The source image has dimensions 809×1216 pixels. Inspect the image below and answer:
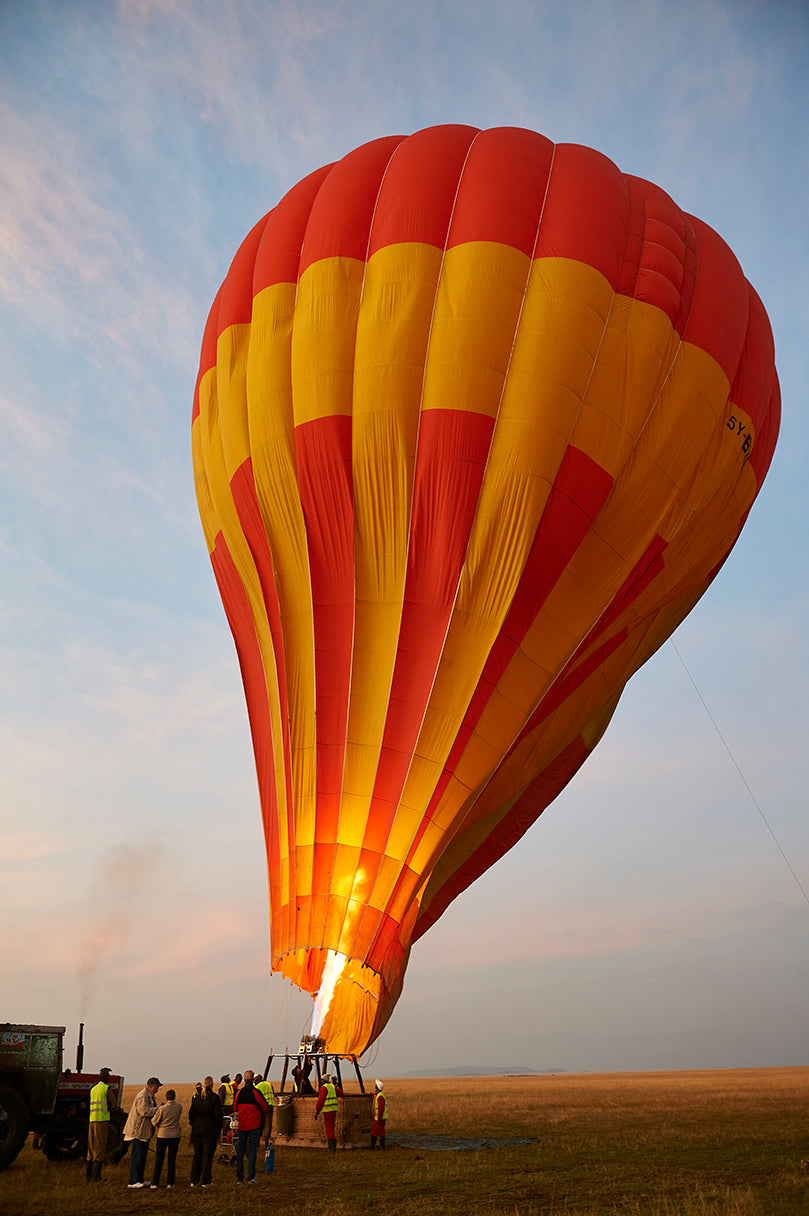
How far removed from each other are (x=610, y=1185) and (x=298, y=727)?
6.51 meters

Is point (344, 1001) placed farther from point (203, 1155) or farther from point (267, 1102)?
point (203, 1155)

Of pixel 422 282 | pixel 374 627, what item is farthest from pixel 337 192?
pixel 374 627

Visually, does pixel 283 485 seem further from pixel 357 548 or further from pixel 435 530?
pixel 435 530

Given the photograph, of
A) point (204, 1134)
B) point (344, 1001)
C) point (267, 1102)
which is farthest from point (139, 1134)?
point (344, 1001)

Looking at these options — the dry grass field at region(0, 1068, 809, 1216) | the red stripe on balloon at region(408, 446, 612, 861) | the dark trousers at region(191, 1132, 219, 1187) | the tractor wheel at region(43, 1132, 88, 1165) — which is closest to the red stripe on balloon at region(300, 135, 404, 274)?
the red stripe on balloon at region(408, 446, 612, 861)

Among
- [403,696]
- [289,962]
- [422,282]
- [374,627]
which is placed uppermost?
[422,282]

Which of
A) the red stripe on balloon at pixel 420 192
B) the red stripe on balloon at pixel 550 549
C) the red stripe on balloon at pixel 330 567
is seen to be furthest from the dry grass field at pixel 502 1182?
the red stripe on balloon at pixel 420 192

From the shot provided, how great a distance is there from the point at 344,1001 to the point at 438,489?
661 centimetres

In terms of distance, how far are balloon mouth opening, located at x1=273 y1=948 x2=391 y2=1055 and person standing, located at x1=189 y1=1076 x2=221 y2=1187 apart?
203 cm

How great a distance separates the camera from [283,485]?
44.3ft

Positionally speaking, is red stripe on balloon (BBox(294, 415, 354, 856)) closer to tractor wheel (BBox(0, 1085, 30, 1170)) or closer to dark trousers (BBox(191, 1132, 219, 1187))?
dark trousers (BBox(191, 1132, 219, 1187))

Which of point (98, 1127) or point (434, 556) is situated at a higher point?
point (434, 556)

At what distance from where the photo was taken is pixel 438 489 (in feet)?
41.6

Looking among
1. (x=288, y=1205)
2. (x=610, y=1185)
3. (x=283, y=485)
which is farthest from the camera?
(x=283, y=485)
